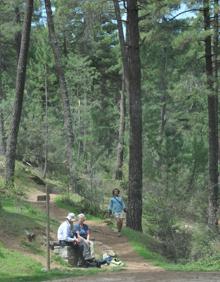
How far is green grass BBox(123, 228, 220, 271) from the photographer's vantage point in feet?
44.3

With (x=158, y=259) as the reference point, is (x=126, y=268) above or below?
above

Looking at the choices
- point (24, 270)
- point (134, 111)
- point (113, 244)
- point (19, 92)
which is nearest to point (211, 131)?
point (134, 111)

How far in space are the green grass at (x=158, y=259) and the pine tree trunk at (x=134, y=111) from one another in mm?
970

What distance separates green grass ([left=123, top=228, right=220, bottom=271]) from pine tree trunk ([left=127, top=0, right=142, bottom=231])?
97 cm

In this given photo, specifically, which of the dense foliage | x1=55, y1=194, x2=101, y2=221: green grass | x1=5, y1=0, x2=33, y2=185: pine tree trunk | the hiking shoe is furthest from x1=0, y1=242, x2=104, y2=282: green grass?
x1=5, y1=0, x2=33, y2=185: pine tree trunk

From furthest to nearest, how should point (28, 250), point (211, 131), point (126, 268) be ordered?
point (211, 131), point (28, 250), point (126, 268)

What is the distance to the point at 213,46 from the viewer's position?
23.2 m

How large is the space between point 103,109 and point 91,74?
10.7 ft

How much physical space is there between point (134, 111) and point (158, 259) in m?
4.96

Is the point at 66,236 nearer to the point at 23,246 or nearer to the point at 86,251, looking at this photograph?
the point at 86,251

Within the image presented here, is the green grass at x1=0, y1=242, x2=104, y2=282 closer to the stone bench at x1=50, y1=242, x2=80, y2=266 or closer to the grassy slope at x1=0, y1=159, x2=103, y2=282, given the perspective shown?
the grassy slope at x1=0, y1=159, x2=103, y2=282

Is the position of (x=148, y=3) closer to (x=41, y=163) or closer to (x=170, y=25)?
(x=170, y=25)

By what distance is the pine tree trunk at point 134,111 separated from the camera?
61.1 ft

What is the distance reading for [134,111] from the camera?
18703 millimetres
